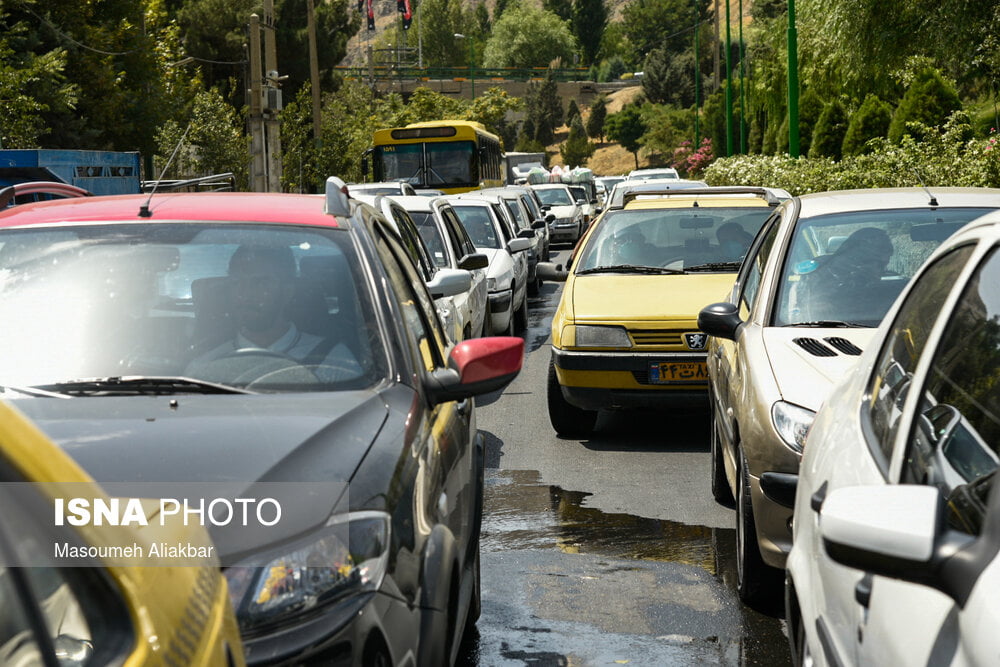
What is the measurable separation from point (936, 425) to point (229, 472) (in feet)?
4.87

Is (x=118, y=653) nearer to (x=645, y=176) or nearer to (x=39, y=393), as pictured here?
(x=39, y=393)

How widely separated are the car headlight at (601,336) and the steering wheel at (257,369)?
5243 millimetres

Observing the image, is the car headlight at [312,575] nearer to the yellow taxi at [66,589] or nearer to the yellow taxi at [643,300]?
the yellow taxi at [66,589]

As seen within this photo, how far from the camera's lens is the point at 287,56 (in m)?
58.8

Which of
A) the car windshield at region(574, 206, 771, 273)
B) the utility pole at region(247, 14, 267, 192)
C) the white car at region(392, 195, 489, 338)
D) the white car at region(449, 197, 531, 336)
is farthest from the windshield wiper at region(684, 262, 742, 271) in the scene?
the utility pole at region(247, 14, 267, 192)

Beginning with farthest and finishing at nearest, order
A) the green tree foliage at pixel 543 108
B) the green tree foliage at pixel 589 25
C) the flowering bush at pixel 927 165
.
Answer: the green tree foliage at pixel 589 25 < the green tree foliage at pixel 543 108 < the flowering bush at pixel 927 165

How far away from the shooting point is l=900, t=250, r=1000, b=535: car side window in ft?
7.84

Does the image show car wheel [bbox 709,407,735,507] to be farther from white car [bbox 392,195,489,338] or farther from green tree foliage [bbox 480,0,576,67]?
green tree foliage [bbox 480,0,576,67]

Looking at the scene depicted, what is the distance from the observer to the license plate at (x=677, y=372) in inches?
357

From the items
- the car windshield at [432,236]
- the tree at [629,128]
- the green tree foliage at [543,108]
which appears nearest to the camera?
the car windshield at [432,236]

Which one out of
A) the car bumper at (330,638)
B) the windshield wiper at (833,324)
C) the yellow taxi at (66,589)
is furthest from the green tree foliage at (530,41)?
the yellow taxi at (66,589)

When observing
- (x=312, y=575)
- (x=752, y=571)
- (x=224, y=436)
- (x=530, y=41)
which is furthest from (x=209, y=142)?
(x=530, y=41)

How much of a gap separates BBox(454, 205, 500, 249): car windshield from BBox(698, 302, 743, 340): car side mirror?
11.2 m

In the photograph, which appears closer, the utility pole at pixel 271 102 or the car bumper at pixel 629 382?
the car bumper at pixel 629 382
